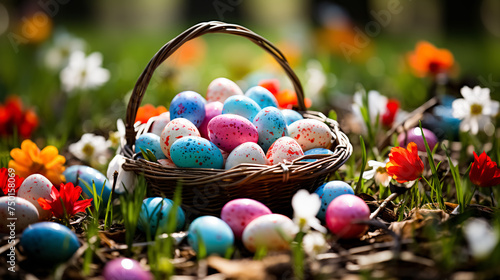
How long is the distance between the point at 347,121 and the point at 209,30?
1.41 metres

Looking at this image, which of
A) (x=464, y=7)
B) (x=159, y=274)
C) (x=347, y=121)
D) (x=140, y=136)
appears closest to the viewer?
(x=159, y=274)

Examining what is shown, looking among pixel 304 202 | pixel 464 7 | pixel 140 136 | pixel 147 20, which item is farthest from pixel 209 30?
pixel 147 20

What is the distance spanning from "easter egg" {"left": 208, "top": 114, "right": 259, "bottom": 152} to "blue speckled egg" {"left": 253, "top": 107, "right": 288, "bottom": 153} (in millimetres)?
48

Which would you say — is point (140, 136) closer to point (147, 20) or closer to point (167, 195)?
point (167, 195)

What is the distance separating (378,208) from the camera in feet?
4.82

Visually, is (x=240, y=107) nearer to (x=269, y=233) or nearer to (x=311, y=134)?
(x=311, y=134)

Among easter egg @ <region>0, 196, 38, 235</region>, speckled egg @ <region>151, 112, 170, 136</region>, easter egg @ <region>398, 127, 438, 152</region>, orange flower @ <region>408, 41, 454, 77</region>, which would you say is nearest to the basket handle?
speckled egg @ <region>151, 112, 170, 136</region>

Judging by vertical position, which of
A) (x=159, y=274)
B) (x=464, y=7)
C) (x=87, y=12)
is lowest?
(x=159, y=274)

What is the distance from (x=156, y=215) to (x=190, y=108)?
0.45 m

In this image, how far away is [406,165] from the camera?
1.46 meters

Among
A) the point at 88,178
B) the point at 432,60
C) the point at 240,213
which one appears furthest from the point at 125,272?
the point at 432,60

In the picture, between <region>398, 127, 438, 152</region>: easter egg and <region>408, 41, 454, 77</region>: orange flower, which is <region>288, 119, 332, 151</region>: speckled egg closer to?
<region>398, 127, 438, 152</region>: easter egg

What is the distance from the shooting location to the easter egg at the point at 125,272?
3.55ft

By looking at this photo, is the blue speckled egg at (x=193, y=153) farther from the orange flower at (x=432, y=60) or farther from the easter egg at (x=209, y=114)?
the orange flower at (x=432, y=60)
